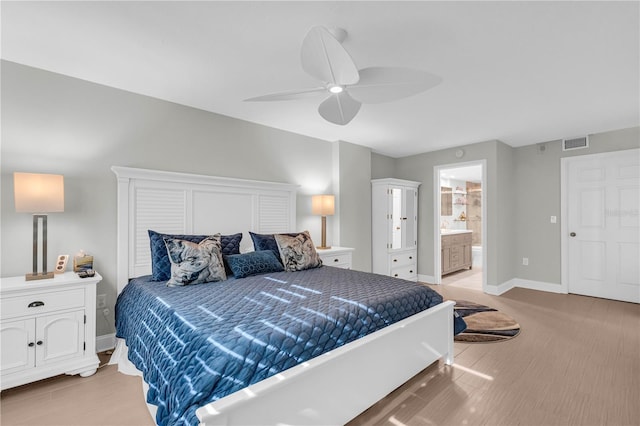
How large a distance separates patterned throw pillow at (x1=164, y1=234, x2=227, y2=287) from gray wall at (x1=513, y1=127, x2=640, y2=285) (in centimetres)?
480

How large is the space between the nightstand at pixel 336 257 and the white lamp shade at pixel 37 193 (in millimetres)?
2573

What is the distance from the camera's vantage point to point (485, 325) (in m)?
3.29

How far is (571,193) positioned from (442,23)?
410cm

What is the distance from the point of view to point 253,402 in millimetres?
1262

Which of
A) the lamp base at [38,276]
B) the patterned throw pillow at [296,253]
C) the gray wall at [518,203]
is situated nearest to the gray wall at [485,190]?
the gray wall at [518,203]

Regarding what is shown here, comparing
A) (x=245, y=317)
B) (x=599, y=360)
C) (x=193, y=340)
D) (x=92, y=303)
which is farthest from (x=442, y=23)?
(x=92, y=303)

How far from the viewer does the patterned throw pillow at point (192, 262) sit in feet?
7.84

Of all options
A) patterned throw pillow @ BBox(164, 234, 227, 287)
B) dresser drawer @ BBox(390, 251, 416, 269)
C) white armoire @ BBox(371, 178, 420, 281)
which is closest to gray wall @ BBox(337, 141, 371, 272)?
white armoire @ BBox(371, 178, 420, 281)

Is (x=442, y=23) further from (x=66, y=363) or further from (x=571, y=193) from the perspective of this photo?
(x=571, y=193)

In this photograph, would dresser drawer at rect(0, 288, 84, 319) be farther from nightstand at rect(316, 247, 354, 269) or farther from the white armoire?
the white armoire

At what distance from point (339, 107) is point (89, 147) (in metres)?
2.19

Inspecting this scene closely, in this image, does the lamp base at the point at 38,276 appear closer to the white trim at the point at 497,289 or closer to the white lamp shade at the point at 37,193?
the white lamp shade at the point at 37,193

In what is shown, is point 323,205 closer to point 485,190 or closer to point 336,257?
point 336,257

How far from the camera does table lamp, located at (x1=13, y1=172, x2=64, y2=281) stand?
6.95ft
